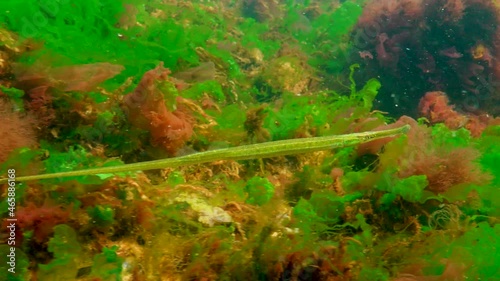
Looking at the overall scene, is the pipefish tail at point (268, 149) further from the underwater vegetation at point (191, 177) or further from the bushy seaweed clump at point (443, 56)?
the bushy seaweed clump at point (443, 56)

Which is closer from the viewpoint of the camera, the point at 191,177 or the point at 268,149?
the point at 268,149

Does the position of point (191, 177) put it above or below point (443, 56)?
below

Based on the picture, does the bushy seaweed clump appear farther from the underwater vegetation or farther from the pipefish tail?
the pipefish tail

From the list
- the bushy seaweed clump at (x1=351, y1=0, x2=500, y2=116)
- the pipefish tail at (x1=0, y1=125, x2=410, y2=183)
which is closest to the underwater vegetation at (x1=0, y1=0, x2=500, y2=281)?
the pipefish tail at (x1=0, y1=125, x2=410, y2=183)

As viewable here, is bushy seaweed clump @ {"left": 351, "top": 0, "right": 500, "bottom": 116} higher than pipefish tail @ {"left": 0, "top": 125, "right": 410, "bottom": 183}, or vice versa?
bushy seaweed clump @ {"left": 351, "top": 0, "right": 500, "bottom": 116}

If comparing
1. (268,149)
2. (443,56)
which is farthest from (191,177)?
(443,56)

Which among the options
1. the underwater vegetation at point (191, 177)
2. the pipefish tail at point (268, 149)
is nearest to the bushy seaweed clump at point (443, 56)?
the underwater vegetation at point (191, 177)

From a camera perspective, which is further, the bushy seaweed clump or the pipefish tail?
the bushy seaweed clump

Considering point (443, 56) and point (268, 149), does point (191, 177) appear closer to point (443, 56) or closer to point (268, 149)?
point (268, 149)

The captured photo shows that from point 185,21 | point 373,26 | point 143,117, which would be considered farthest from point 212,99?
point 373,26
